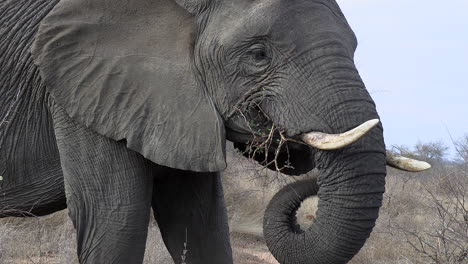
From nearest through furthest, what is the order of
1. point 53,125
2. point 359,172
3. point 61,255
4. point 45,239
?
point 359,172
point 53,125
point 61,255
point 45,239

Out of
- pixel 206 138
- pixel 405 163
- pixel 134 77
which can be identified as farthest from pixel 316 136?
pixel 134 77

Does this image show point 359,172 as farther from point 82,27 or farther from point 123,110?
point 82,27

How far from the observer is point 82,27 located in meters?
4.73

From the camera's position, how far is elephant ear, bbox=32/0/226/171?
179 inches

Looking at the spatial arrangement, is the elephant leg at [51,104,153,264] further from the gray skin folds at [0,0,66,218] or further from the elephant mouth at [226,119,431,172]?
the elephant mouth at [226,119,431,172]

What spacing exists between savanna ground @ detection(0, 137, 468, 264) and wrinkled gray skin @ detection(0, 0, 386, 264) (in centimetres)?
32

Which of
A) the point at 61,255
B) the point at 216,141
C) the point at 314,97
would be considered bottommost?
the point at 61,255

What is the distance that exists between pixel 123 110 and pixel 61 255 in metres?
2.93

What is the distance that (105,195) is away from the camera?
4656 millimetres

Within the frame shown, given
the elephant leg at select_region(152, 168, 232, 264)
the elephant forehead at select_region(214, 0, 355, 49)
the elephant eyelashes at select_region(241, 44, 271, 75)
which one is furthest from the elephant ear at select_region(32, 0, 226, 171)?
the elephant leg at select_region(152, 168, 232, 264)

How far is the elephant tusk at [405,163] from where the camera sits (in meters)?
4.30

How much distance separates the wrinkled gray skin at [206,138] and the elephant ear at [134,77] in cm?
1

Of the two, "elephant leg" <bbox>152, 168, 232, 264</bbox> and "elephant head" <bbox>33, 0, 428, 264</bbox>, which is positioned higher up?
"elephant head" <bbox>33, 0, 428, 264</bbox>

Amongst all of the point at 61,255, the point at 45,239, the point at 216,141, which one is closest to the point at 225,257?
the point at 216,141
